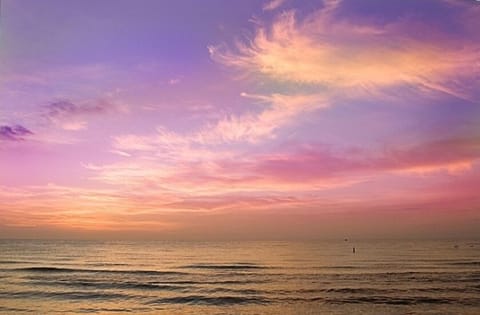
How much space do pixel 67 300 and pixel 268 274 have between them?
664 centimetres

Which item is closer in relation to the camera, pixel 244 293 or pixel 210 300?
pixel 210 300

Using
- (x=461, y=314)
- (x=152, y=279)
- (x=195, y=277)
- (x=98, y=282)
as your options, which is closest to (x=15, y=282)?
(x=98, y=282)

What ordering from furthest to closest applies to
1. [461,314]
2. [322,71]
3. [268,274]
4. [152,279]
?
[268,274]
[152,279]
[461,314]
[322,71]

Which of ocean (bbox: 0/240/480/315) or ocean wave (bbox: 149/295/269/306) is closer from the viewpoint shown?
ocean (bbox: 0/240/480/315)

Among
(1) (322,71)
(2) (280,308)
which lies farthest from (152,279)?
(1) (322,71)

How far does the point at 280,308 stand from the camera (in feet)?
25.8

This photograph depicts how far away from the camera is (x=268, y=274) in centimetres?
1401

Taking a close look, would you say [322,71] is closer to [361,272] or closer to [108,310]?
[108,310]

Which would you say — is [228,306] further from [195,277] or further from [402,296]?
[195,277]

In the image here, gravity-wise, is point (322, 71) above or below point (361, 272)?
above

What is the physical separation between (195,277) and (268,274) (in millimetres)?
2208

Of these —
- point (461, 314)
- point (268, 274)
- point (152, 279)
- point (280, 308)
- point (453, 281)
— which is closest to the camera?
point (461, 314)

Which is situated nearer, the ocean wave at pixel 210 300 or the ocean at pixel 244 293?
the ocean at pixel 244 293

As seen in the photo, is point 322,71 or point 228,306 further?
point 228,306
